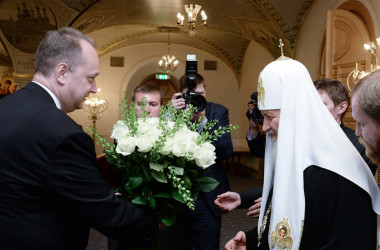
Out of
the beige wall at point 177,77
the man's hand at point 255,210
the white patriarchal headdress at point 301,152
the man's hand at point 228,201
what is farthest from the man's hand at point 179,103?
the beige wall at point 177,77

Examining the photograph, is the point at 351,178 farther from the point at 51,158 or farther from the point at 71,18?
the point at 71,18

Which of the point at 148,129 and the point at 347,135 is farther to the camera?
the point at 347,135

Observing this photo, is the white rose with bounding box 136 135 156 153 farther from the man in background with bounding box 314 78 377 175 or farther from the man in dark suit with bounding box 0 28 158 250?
the man in background with bounding box 314 78 377 175

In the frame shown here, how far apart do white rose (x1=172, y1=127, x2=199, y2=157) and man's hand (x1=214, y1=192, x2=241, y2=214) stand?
886 mm

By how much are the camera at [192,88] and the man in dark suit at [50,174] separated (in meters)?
1.36

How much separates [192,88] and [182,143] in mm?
1416

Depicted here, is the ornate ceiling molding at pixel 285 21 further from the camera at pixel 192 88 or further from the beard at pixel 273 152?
the beard at pixel 273 152

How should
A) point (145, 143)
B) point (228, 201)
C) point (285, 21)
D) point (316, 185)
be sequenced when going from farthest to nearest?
1. point (285, 21)
2. point (228, 201)
3. point (145, 143)
4. point (316, 185)

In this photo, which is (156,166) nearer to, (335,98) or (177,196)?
(177,196)

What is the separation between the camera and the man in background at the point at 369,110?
1382mm

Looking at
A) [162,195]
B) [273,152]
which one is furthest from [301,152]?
[162,195]

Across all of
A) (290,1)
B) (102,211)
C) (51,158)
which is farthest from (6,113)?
(290,1)

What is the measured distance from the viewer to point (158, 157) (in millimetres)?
1715

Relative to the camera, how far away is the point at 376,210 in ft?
4.98
